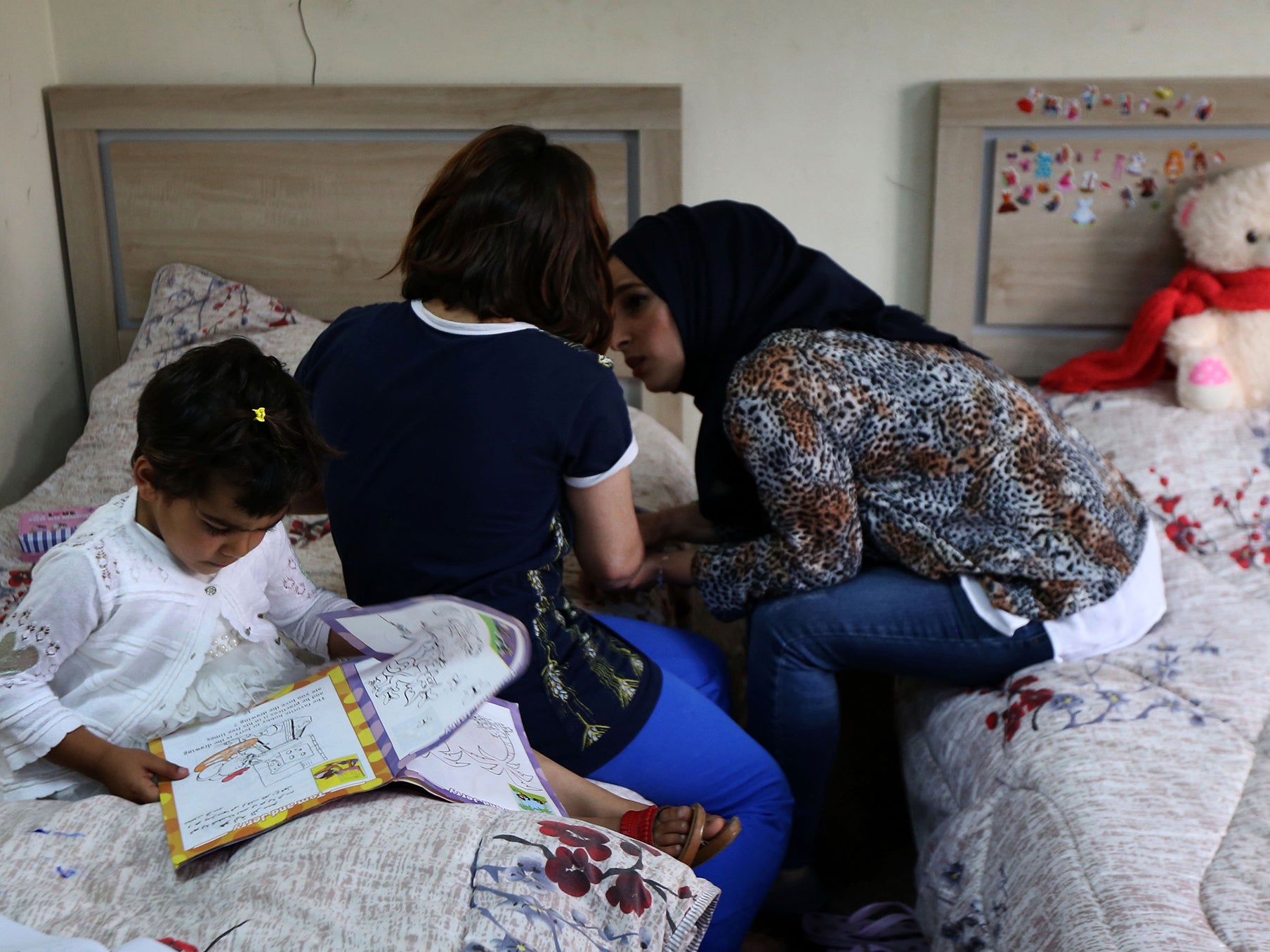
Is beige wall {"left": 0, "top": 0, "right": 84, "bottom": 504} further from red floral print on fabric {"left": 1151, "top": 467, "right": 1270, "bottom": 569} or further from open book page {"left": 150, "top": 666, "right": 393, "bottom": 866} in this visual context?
red floral print on fabric {"left": 1151, "top": 467, "right": 1270, "bottom": 569}

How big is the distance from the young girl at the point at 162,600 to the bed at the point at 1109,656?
13.4 inches

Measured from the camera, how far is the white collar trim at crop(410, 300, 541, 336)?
3.55ft

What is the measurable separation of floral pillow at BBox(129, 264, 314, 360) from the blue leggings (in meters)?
1.32

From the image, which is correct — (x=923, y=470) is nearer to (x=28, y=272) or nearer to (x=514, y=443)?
(x=514, y=443)

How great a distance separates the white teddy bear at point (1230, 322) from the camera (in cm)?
192

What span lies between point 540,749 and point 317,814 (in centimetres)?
33

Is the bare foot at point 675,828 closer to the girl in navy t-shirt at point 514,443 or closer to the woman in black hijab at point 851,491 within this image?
the girl in navy t-shirt at point 514,443

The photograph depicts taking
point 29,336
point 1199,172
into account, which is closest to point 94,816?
point 29,336

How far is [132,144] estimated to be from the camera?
7.12ft

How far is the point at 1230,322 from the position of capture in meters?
1.96

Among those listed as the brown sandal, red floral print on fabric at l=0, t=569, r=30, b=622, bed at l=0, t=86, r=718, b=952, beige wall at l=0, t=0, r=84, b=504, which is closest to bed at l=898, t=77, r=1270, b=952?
the brown sandal

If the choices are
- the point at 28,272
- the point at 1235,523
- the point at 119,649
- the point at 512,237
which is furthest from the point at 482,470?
the point at 28,272

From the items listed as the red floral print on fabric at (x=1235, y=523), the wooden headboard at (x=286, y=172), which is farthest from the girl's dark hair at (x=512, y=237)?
the red floral print on fabric at (x=1235, y=523)

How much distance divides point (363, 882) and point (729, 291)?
943 mm
